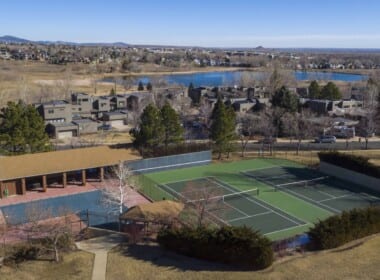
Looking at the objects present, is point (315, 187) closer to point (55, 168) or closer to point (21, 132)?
point (55, 168)

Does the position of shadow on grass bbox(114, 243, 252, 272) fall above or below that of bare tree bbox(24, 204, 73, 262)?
below

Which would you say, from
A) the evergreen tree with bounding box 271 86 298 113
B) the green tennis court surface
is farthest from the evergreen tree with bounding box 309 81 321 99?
the green tennis court surface

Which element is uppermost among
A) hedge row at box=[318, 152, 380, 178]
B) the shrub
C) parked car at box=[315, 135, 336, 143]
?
hedge row at box=[318, 152, 380, 178]

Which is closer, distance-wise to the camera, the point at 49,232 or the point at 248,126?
the point at 49,232

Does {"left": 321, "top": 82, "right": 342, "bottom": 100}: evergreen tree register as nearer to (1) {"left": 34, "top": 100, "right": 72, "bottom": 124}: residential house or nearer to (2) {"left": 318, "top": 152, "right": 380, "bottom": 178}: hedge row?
(2) {"left": 318, "top": 152, "right": 380, "bottom": 178}: hedge row

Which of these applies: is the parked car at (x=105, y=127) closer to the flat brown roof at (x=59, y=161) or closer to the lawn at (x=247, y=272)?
the flat brown roof at (x=59, y=161)

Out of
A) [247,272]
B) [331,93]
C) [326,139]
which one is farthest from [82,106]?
[247,272]

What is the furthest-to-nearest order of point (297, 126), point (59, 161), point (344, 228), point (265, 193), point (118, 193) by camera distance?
point (297, 126) → point (59, 161) → point (265, 193) → point (118, 193) → point (344, 228)
